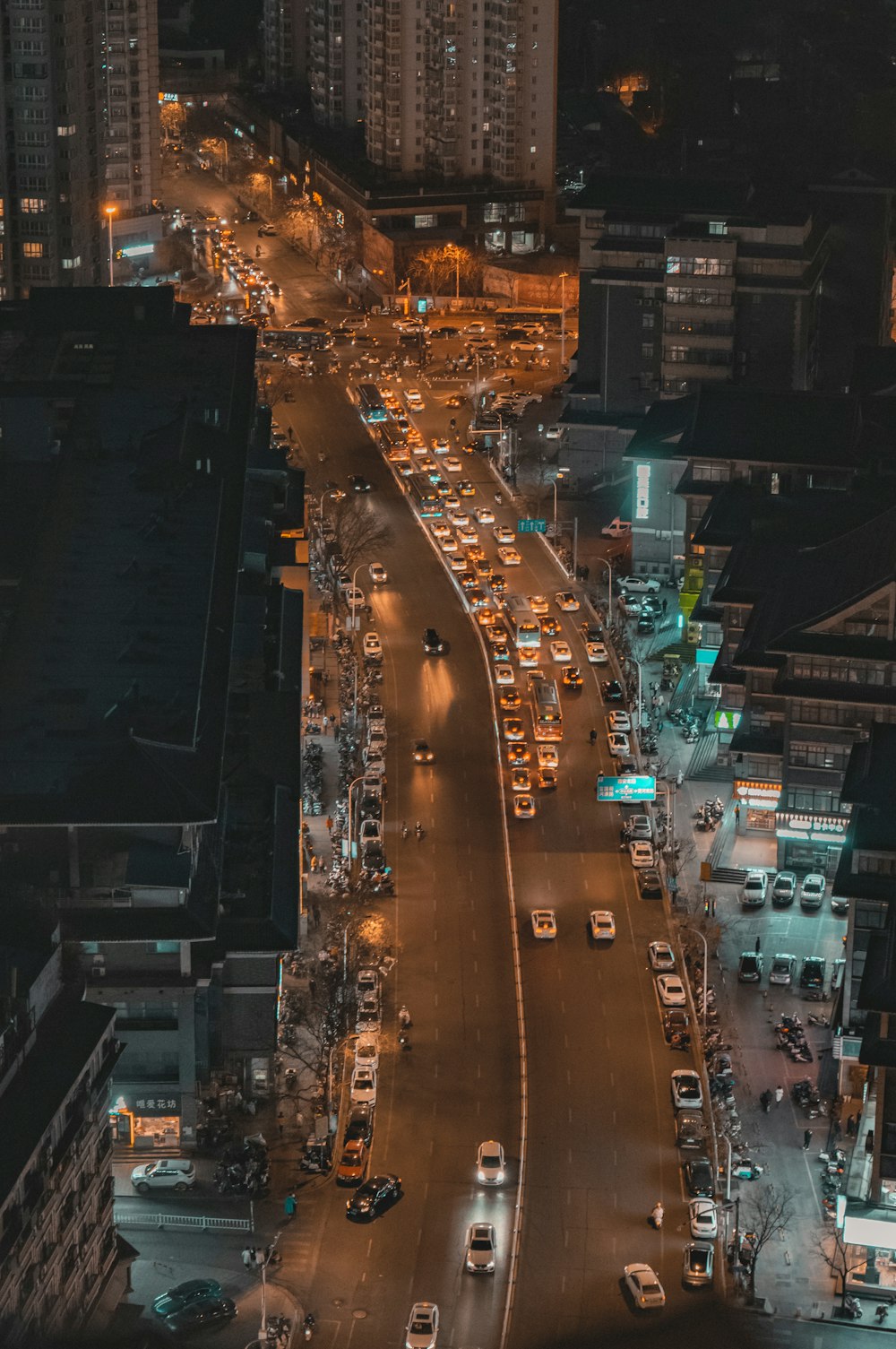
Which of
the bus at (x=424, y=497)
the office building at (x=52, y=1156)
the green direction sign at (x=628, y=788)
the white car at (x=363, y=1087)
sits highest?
the office building at (x=52, y=1156)

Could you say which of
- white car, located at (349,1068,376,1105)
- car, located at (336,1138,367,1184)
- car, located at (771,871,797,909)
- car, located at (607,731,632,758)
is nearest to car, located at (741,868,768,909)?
car, located at (771,871,797,909)

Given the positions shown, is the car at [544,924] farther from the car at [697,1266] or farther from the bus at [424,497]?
the bus at [424,497]

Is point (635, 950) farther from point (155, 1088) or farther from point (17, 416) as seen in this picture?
point (17, 416)

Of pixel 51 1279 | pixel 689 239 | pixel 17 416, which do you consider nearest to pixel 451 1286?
pixel 51 1279

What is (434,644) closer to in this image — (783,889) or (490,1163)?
(783,889)

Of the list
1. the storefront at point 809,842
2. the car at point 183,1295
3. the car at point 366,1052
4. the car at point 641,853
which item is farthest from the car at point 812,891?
the car at point 183,1295

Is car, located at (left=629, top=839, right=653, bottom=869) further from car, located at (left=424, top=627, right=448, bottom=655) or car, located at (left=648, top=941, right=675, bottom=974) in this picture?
car, located at (left=424, top=627, right=448, bottom=655)
